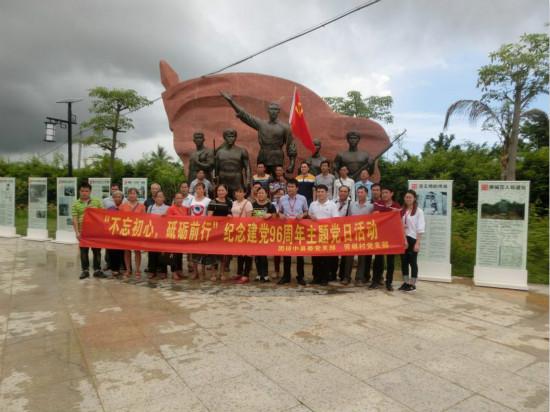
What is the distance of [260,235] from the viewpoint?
17.3ft

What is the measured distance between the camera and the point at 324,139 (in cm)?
909

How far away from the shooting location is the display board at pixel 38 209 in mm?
10273

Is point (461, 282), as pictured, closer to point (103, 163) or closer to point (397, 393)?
point (397, 393)

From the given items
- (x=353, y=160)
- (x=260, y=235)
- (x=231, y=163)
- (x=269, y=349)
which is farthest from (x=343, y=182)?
(x=269, y=349)

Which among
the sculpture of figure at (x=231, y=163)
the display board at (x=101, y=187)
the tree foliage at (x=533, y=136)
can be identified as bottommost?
the display board at (x=101, y=187)

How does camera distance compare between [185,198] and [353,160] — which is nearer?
[185,198]

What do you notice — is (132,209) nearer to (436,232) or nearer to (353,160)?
(353,160)

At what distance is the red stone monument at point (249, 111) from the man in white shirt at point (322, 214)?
3647mm

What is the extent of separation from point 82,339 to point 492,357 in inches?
131

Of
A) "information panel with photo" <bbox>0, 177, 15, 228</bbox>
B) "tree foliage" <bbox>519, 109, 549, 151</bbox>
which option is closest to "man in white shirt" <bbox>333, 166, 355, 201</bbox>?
"information panel with photo" <bbox>0, 177, 15, 228</bbox>

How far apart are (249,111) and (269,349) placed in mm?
7033

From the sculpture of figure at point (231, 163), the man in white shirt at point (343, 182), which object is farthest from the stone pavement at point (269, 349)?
the sculpture of figure at point (231, 163)

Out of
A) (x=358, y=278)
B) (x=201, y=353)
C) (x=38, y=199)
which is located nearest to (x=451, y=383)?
(x=201, y=353)

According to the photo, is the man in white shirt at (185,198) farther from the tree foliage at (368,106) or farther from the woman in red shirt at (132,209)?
the tree foliage at (368,106)
